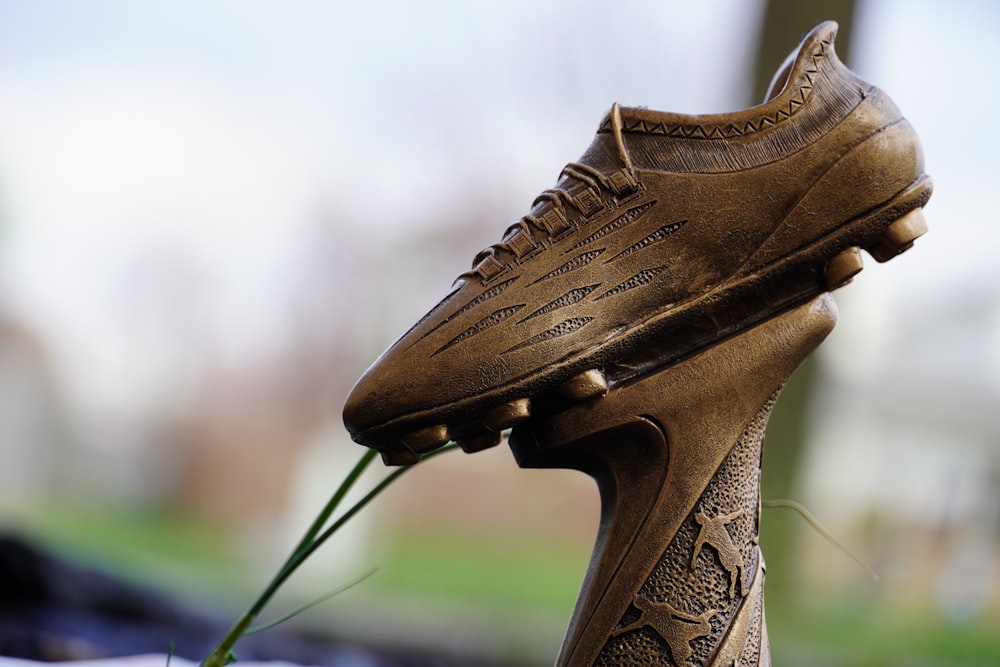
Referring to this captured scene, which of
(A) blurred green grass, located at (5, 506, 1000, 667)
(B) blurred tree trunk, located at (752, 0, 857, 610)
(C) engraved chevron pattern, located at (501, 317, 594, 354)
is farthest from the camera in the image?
(A) blurred green grass, located at (5, 506, 1000, 667)

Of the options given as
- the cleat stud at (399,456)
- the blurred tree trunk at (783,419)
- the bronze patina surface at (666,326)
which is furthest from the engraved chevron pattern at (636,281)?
the blurred tree trunk at (783,419)

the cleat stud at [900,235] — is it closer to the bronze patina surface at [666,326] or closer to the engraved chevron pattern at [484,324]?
the bronze patina surface at [666,326]

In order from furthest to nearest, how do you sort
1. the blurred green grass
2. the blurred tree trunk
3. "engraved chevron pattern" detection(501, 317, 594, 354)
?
1. the blurred green grass
2. the blurred tree trunk
3. "engraved chevron pattern" detection(501, 317, 594, 354)

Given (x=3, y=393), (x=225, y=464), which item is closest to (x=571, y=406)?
(x=225, y=464)

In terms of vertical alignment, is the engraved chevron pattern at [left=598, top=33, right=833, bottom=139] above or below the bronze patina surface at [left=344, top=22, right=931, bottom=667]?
above

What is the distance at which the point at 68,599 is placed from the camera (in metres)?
1.21

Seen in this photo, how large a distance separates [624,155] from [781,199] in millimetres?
71

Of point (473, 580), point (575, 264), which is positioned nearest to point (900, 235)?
point (575, 264)

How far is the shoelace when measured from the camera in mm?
448

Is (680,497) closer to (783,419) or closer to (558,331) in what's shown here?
(558,331)

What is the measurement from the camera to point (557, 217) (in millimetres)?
450

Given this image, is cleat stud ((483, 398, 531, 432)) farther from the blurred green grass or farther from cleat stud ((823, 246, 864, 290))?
the blurred green grass

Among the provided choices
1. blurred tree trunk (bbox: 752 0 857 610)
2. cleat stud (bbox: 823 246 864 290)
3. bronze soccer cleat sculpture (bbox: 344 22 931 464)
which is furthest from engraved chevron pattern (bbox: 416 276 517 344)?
blurred tree trunk (bbox: 752 0 857 610)

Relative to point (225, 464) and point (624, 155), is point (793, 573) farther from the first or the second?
point (624, 155)
